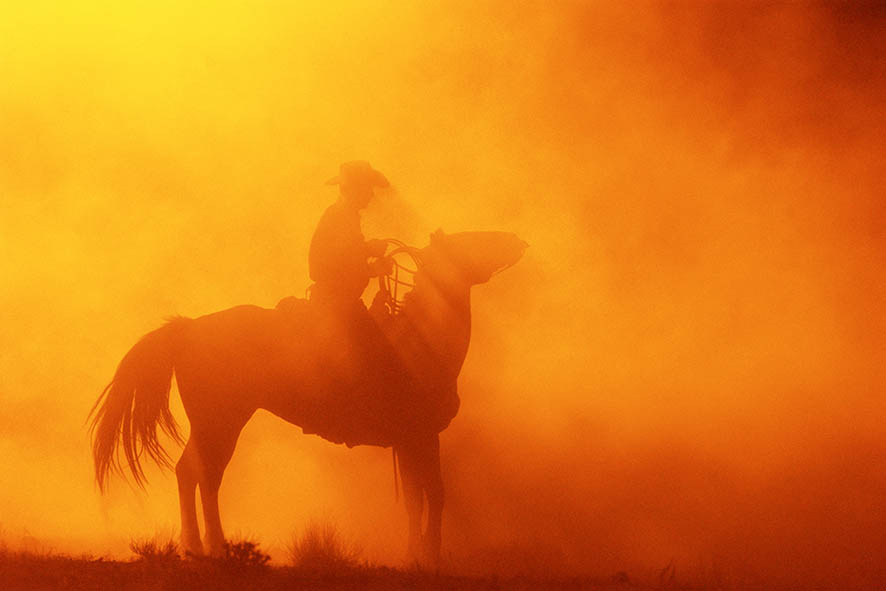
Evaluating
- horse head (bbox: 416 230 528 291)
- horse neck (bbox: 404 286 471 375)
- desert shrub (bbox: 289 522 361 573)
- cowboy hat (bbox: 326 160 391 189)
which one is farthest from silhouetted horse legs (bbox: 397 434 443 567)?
cowboy hat (bbox: 326 160 391 189)

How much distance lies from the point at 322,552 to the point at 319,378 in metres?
1.12

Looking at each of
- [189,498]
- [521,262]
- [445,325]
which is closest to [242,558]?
[189,498]

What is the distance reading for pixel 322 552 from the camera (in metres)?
7.74

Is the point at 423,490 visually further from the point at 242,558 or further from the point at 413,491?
the point at 242,558

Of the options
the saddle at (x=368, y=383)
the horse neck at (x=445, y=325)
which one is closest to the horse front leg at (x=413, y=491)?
the saddle at (x=368, y=383)

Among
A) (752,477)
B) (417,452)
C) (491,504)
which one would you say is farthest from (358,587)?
(752,477)

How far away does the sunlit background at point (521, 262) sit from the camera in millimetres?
10539

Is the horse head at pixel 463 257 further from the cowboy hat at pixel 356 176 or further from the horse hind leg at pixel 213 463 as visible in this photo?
the horse hind leg at pixel 213 463

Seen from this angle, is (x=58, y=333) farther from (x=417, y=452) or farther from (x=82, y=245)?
(x=417, y=452)

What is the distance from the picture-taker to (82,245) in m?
12.2

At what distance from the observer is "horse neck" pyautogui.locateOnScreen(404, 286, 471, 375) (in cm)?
785

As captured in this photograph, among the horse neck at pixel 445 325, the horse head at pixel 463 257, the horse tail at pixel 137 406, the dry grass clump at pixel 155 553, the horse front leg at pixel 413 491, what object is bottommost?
the dry grass clump at pixel 155 553

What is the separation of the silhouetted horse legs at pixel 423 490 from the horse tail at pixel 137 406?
4.95 ft

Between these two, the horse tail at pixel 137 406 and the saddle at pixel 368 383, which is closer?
the horse tail at pixel 137 406
